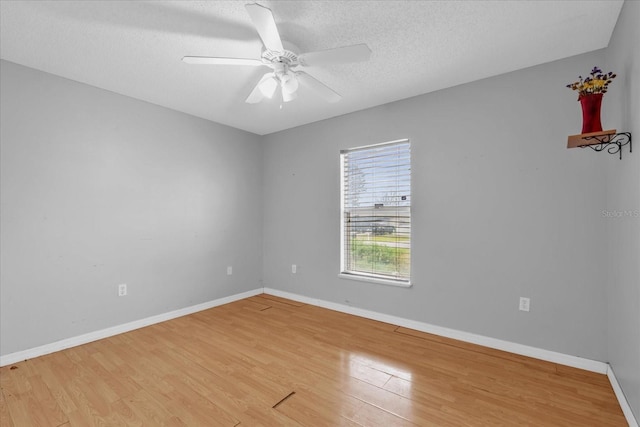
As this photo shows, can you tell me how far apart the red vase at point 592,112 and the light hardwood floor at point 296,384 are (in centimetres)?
175

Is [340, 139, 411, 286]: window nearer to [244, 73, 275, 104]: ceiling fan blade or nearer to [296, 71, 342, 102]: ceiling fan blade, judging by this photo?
[296, 71, 342, 102]: ceiling fan blade

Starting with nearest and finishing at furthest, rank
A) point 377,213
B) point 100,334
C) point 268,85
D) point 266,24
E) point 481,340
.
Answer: point 266,24, point 268,85, point 481,340, point 100,334, point 377,213

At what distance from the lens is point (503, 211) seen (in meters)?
2.57

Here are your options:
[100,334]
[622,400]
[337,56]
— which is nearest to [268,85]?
[337,56]

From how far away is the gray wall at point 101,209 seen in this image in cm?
242

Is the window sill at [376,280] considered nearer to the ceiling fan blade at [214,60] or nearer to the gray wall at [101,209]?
the gray wall at [101,209]

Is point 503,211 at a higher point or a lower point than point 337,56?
lower

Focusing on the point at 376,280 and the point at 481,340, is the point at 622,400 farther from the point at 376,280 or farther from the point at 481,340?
the point at 376,280

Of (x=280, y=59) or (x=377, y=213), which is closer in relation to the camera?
(x=280, y=59)

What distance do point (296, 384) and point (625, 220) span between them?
2.38 meters

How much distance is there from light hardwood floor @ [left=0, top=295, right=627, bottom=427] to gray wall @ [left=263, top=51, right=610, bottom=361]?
33cm

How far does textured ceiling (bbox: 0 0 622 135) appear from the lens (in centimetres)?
179

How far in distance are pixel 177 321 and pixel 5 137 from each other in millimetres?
2303

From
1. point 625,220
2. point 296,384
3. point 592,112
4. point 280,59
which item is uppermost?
point 280,59
